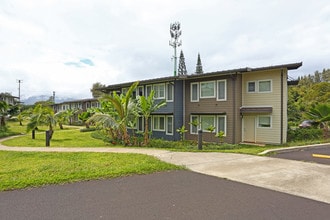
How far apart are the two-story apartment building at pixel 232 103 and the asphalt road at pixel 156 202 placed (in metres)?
A: 11.2

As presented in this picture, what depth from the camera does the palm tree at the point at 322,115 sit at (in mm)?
15795

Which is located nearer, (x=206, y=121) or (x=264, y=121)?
(x=264, y=121)

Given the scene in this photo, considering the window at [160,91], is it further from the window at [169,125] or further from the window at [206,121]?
the window at [206,121]

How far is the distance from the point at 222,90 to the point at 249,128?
3.35 metres

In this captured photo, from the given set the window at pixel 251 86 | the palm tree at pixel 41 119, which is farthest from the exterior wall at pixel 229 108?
the palm tree at pixel 41 119

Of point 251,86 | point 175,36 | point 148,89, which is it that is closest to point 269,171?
point 251,86

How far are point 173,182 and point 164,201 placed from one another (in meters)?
1.40

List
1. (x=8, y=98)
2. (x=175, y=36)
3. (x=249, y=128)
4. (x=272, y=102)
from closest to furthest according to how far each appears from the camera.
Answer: (x=272, y=102), (x=249, y=128), (x=175, y=36), (x=8, y=98)

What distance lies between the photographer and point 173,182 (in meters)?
6.27

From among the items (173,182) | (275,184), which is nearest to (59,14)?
(173,182)

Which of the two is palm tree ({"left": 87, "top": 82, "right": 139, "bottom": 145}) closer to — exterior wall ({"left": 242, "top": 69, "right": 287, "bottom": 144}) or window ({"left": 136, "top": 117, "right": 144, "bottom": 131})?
window ({"left": 136, "top": 117, "right": 144, "bottom": 131})

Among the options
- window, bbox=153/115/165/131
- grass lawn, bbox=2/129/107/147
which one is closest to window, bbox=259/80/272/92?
window, bbox=153/115/165/131

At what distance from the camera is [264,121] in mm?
16781

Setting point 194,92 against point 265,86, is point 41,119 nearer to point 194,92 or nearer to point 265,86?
point 194,92
